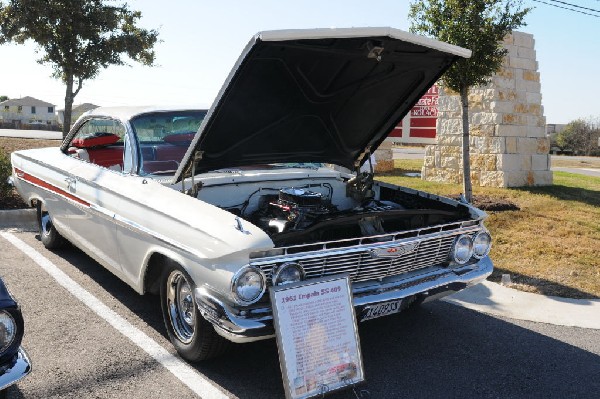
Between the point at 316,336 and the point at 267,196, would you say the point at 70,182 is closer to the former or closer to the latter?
the point at 267,196

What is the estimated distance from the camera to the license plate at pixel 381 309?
11.7 feet

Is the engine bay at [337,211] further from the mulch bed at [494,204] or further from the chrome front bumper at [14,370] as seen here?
the mulch bed at [494,204]

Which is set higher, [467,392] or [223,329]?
[223,329]

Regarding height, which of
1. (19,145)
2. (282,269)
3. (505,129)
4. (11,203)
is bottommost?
(282,269)

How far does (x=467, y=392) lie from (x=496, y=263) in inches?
131

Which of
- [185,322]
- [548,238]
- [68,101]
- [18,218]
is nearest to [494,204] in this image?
[548,238]

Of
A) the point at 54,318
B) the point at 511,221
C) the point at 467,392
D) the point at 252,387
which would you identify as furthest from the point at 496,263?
the point at 54,318

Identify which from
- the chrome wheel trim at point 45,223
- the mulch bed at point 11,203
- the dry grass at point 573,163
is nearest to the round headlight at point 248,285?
the chrome wheel trim at point 45,223

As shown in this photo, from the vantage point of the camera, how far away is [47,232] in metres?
6.38

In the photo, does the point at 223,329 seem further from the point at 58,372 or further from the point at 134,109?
the point at 134,109

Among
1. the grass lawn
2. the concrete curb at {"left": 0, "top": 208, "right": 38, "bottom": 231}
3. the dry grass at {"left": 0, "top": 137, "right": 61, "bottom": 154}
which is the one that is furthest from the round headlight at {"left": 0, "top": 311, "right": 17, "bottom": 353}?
the dry grass at {"left": 0, "top": 137, "right": 61, "bottom": 154}

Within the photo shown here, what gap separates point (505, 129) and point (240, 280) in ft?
29.0

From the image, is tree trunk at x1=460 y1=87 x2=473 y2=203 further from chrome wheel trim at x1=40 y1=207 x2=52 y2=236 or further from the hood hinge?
chrome wheel trim at x1=40 y1=207 x2=52 y2=236

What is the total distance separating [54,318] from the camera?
4.50m
